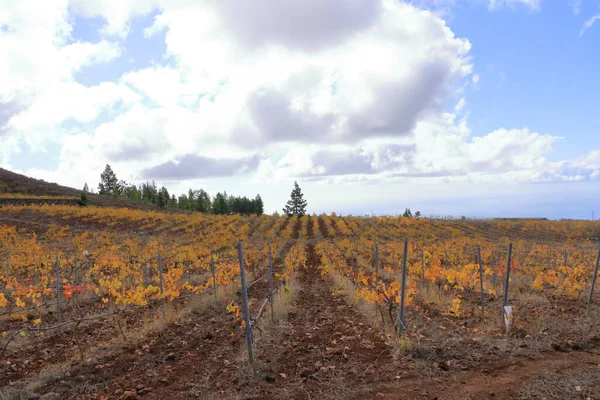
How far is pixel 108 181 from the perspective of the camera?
3506 inches

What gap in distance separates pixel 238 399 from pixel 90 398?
1.86m

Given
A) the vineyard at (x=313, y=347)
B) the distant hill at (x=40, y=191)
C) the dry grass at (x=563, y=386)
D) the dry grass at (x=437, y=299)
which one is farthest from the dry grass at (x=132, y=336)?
the distant hill at (x=40, y=191)

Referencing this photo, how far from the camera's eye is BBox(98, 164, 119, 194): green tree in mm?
88125

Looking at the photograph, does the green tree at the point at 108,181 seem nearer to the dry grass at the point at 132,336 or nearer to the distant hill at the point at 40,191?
the distant hill at the point at 40,191

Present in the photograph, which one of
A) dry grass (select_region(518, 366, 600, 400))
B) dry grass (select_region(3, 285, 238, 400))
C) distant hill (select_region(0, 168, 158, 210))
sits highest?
distant hill (select_region(0, 168, 158, 210))

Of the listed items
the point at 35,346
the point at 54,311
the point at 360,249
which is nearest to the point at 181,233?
the point at 360,249

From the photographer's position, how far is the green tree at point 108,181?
88.1 meters

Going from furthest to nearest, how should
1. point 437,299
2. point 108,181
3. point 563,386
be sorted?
point 108,181, point 437,299, point 563,386

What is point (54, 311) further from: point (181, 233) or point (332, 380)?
point (181, 233)

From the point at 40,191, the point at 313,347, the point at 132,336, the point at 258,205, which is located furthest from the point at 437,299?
the point at 258,205

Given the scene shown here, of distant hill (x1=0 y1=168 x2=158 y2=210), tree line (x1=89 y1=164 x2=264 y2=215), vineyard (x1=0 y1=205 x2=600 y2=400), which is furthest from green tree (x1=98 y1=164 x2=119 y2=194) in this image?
vineyard (x1=0 y1=205 x2=600 y2=400)

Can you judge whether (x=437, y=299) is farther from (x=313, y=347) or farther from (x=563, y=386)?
(x=563, y=386)

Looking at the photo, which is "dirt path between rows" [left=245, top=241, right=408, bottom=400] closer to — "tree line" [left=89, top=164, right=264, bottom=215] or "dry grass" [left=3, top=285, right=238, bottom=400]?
"dry grass" [left=3, top=285, right=238, bottom=400]

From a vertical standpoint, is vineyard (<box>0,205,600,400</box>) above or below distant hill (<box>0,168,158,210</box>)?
below
